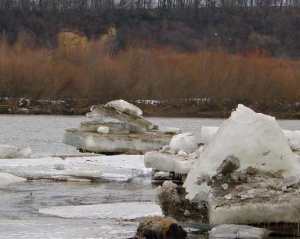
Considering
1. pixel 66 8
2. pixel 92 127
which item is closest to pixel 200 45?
pixel 66 8

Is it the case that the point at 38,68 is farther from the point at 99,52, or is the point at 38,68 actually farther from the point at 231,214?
the point at 231,214

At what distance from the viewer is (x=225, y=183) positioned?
1033 centimetres

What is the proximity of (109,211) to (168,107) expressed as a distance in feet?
154

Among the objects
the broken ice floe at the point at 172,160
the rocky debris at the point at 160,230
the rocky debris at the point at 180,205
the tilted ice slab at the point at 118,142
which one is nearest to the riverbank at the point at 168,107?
the tilted ice slab at the point at 118,142

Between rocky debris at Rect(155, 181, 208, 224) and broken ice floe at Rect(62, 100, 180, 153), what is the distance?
1043cm

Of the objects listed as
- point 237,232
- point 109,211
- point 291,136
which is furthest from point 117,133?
point 237,232

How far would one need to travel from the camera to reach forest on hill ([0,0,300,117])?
59.9 meters

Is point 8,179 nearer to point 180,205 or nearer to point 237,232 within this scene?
point 180,205

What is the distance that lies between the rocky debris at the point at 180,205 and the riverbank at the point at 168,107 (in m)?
44.5

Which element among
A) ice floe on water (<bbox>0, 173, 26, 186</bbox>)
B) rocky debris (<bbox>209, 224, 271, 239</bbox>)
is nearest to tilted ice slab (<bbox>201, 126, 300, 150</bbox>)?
ice floe on water (<bbox>0, 173, 26, 186</bbox>)

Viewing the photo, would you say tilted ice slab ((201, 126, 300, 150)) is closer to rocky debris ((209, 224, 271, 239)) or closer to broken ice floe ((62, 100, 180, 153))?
broken ice floe ((62, 100, 180, 153))

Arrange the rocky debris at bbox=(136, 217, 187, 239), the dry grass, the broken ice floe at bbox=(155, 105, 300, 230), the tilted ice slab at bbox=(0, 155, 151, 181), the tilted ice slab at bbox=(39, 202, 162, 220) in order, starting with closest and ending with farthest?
the rocky debris at bbox=(136, 217, 187, 239), the broken ice floe at bbox=(155, 105, 300, 230), the tilted ice slab at bbox=(39, 202, 162, 220), the tilted ice slab at bbox=(0, 155, 151, 181), the dry grass

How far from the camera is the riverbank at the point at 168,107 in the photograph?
55.9 metres

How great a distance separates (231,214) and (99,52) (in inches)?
2289
